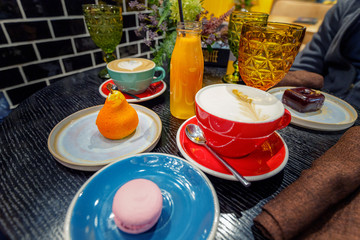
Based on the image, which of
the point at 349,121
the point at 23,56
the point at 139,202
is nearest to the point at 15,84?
the point at 23,56

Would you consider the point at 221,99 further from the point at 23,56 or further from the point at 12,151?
the point at 23,56

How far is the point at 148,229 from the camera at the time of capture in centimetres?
32

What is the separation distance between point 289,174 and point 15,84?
1.49m

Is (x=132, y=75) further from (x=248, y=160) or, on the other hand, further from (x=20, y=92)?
(x=20, y=92)

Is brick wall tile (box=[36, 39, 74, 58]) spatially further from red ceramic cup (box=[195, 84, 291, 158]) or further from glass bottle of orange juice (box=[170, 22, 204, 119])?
red ceramic cup (box=[195, 84, 291, 158])

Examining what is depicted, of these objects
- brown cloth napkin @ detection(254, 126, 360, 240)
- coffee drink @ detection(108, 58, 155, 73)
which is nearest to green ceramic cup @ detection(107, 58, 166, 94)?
coffee drink @ detection(108, 58, 155, 73)

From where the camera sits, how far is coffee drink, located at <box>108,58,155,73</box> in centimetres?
77

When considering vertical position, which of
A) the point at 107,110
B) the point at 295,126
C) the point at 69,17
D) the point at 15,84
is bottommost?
the point at 15,84

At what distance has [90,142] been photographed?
53 cm

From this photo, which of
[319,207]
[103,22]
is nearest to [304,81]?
[319,207]

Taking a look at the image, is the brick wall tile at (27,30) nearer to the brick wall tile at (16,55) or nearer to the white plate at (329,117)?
the brick wall tile at (16,55)

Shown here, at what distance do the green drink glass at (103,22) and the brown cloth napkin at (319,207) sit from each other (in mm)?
946

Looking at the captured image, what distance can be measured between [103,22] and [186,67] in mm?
630

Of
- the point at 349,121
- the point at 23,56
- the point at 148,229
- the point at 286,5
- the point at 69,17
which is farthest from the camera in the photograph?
the point at 286,5
